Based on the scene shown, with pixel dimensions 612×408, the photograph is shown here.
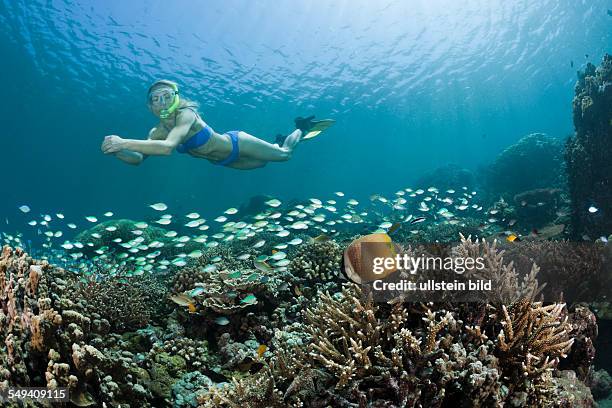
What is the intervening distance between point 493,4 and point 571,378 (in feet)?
136

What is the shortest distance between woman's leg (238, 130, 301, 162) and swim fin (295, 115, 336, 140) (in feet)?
0.80

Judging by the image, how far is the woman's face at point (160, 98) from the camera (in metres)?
6.25

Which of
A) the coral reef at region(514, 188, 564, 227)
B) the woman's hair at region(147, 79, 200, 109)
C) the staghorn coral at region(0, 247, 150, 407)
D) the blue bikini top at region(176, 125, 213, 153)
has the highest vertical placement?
the coral reef at region(514, 188, 564, 227)

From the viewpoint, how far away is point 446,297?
3.50 m

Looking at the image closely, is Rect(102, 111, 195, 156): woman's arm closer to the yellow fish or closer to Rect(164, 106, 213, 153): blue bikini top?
Rect(164, 106, 213, 153): blue bikini top

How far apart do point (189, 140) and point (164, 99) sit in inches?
43.1

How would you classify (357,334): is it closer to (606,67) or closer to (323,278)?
(323,278)

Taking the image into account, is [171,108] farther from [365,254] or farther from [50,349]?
[365,254]

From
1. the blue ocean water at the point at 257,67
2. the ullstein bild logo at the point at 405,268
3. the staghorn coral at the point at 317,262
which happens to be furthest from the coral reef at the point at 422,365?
the blue ocean water at the point at 257,67

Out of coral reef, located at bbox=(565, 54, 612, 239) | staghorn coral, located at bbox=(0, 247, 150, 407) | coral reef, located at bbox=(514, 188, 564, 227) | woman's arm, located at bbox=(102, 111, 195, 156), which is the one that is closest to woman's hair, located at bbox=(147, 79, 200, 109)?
woman's arm, located at bbox=(102, 111, 195, 156)

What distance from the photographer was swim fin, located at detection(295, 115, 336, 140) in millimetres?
9062

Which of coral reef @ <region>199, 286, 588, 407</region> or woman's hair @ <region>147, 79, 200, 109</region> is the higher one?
woman's hair @ <region>147, 79, 200, 109</region>

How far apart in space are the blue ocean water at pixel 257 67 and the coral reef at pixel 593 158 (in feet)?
87.0

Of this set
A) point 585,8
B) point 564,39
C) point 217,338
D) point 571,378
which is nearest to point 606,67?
point 571,378
